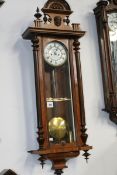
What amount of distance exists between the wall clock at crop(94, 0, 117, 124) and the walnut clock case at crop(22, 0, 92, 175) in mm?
190

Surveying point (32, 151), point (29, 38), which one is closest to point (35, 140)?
point (32, 151)

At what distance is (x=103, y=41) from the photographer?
2.20 meters

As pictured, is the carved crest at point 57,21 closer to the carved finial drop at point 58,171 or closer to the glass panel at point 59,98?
the glass panel at point 59,98

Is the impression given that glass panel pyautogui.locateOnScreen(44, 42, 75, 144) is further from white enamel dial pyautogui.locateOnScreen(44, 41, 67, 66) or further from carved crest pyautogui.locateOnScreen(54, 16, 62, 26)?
carved crest pyautogui.locateOnScreen(54, 16, 62, 26)

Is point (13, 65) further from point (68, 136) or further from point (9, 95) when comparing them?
point (68, 136)

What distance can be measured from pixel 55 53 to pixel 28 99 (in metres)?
0.30

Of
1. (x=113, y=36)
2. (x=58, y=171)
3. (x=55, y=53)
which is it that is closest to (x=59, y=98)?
(x=55, y=53)

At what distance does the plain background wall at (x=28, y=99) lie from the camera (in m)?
1.94

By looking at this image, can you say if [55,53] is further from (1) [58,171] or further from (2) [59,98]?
(1) [58,171]

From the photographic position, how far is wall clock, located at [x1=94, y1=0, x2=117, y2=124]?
2145 mm

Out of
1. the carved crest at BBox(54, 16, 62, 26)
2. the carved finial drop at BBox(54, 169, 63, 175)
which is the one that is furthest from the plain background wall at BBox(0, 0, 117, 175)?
the carved crest at BBox(54, 16, 62, 26)

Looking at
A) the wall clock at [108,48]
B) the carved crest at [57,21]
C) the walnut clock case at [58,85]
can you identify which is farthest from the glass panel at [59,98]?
the wall clock at [108,48]

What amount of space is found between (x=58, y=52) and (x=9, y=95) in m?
0.37

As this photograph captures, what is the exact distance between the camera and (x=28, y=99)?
2008 millimetres
